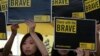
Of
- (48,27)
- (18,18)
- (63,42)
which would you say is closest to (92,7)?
(63,42)

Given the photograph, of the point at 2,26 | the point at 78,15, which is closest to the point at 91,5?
the point at 78,15

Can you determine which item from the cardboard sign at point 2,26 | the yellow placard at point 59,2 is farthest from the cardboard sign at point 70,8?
the cardboard sign at point 2,26

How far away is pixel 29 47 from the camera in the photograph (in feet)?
9.41

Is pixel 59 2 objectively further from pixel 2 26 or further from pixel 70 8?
pixel 2 26

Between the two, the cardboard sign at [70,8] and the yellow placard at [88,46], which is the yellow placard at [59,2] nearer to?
the cardboard sign at [70,8]

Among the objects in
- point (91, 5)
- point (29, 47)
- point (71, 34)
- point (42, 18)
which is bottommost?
point (29, 47)

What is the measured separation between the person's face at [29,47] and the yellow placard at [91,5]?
0.50m

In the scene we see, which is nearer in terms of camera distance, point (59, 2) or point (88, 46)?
point (88, 46)

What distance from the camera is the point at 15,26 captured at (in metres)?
2.88

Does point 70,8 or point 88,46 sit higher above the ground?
point 70,8

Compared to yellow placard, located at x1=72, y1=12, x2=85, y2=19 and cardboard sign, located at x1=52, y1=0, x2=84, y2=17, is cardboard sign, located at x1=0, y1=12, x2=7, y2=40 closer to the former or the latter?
Result: cardboard sign, located at x1=52, y1=0, x2=84, y2=17

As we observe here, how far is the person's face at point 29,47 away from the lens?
2.87 meters

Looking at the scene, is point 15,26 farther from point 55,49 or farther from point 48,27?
point 48,27

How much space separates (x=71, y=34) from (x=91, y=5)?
0.28m
